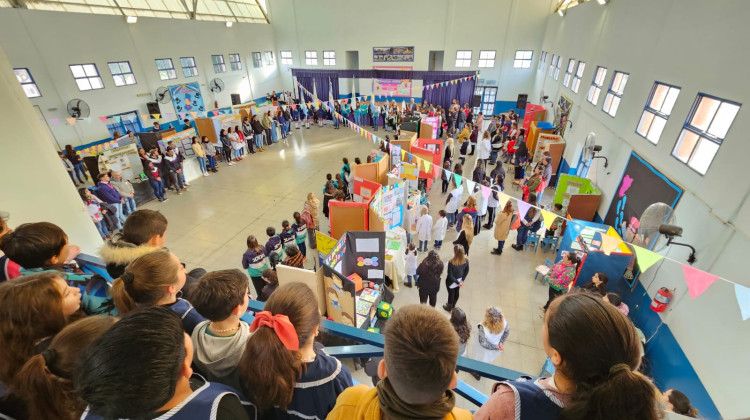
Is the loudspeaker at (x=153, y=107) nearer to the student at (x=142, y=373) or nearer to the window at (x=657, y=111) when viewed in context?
the student at (x=142, y=373)

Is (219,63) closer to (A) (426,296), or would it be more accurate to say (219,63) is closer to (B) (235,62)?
(B) (235,62)

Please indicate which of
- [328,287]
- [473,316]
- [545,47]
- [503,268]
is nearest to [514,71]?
[545,47]

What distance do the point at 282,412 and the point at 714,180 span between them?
509 cm

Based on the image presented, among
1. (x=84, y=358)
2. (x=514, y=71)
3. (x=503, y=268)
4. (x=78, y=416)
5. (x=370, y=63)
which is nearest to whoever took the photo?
(x=84, y=358)

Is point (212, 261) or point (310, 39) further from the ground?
point (310, 39)

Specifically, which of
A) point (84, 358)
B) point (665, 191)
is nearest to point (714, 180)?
point (665, 191)

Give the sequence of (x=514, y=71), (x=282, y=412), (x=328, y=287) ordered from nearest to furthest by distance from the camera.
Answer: (x=282, y=412), (x=328, y=287), (x=514, y=71)

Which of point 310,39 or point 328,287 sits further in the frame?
point 310,39

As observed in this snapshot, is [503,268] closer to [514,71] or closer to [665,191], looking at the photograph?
[665,191]

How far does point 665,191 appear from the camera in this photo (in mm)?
4520

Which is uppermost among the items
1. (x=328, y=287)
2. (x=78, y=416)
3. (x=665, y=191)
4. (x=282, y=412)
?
(x=78, y=416)

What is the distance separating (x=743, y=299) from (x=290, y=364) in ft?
12.7

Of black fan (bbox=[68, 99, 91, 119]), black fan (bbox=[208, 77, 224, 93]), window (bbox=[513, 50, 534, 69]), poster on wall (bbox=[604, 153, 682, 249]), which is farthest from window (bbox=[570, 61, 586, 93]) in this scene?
black fan (bbox=[68, 99, 91, 119])

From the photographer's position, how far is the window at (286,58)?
19.9 meters
